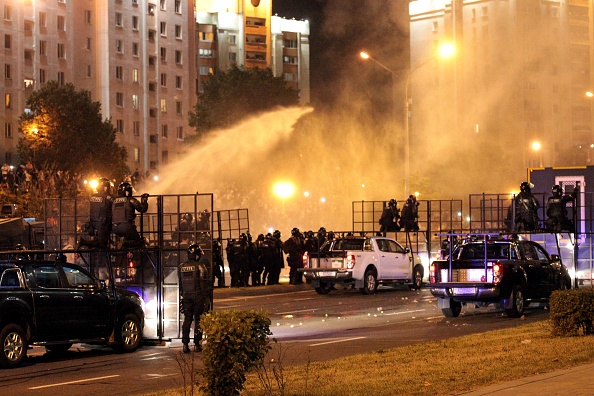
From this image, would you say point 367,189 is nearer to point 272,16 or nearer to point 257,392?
point 257,392

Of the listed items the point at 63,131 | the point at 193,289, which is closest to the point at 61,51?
the point at 63,131

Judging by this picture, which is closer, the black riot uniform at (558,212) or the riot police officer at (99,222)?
the riot police officer at (99,222)

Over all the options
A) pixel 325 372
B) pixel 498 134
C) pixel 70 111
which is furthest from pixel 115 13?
pixel 325 372

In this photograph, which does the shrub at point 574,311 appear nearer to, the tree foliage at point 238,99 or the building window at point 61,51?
the tree foliage at point 238,99

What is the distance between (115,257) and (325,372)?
7.20m

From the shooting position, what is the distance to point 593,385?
11.6m

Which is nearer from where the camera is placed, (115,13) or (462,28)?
(115,13)

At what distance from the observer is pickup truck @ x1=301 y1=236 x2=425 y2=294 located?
3136 cm

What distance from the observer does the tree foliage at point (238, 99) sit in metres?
79.4

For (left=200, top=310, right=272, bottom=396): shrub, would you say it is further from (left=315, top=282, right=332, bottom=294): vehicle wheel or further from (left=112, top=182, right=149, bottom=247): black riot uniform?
(left=315, top=282, right=332, bottom=294): vehicle wheel

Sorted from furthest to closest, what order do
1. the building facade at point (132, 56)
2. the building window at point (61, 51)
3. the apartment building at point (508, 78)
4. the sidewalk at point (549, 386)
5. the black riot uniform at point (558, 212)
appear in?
the apartment building at point (508, 78) → the building window at point (61, 51) → the building facade at point (132, 56) → the black riot uniform at point (558, 212) → the sidewalk at point (549, 386)

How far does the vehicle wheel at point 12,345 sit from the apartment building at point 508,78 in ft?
285

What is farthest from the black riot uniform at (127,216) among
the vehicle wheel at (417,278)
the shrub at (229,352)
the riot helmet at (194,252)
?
the vehicle wheel at (417,278)

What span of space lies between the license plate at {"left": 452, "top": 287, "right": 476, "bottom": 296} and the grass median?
16.1ft
